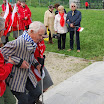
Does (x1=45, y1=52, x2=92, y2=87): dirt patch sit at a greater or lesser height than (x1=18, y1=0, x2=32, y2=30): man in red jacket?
lesser

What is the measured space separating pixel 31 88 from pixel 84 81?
220cm

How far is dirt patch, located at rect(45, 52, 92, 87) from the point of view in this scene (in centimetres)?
609

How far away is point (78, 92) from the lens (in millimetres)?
4758

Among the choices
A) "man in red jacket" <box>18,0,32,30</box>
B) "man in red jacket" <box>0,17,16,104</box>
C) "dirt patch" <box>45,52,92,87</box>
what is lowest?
"dirt patch" <box>45,52,92,87</box>

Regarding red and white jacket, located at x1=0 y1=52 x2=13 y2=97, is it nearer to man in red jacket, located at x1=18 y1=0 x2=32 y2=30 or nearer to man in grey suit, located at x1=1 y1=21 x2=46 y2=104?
man in grey suit, located at x1=1 y1=21 x2=46 y2=104

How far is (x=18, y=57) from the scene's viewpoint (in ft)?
10.5

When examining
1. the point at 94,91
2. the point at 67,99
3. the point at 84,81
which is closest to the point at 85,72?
the point at 84,81

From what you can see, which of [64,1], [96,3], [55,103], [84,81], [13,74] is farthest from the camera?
[64,1]

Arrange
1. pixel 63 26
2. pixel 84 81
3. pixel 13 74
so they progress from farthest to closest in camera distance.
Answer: pixel 63 26, pixel 84 81, pixel 13 74

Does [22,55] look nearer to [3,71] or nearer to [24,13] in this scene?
[3,71]

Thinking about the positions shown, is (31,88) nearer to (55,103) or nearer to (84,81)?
(55,103)

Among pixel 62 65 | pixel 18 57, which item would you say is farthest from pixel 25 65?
pixel 62 65

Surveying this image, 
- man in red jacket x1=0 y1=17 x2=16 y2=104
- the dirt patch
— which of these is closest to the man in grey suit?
man in red jacket x1=0 y1=17 x2=16 y2=104

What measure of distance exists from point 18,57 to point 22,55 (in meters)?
0.07
